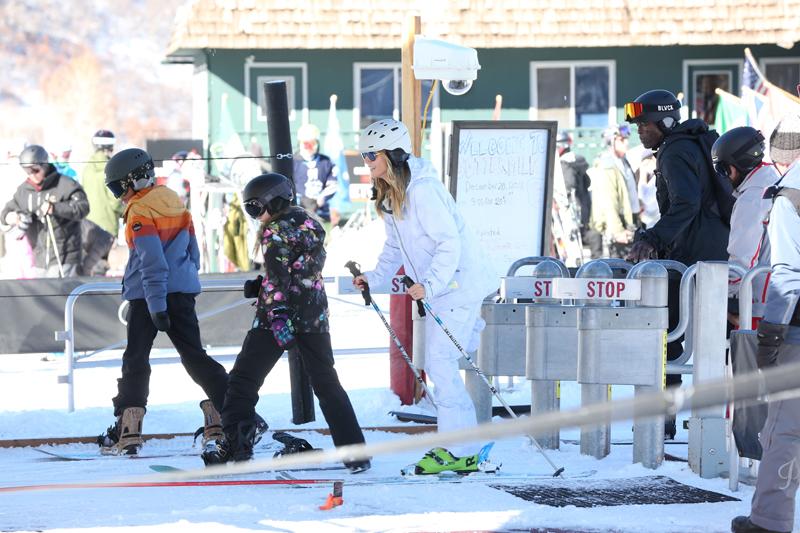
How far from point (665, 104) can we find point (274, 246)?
8.41ft

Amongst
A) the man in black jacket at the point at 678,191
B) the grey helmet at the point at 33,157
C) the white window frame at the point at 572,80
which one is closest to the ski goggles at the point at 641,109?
the man in black jacket at the point at 678,191

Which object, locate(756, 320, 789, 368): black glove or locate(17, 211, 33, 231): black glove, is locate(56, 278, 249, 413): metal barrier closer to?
locate(17, 211, 33, 231): black glove

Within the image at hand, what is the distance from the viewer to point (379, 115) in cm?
2892

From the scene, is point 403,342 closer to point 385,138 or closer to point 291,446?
point 291,446

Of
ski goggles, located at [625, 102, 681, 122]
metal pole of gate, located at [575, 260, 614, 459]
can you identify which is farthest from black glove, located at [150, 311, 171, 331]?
ski goggles, located at [625, 102, 681, 122]

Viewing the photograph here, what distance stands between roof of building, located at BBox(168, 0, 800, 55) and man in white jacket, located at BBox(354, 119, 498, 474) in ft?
68.1

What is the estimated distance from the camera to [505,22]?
92.3 ft

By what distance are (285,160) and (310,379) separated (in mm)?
2061

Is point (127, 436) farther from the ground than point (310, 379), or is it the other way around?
point (310, 379)

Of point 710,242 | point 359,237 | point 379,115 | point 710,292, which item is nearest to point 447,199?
point 710,292

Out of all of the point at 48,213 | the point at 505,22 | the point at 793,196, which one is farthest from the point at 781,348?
the point at 505,22

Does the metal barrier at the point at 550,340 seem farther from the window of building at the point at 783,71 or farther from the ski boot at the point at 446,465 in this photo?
the window of building at the point at 783,71

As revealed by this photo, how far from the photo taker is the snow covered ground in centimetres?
616

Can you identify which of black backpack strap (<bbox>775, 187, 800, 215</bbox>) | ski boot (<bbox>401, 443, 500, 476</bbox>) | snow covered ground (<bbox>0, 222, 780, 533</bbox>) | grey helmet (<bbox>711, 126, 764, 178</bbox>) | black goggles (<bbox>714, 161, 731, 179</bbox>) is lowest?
snow covered ground (<bbox>0, 222, 780, 533</bbox>)
